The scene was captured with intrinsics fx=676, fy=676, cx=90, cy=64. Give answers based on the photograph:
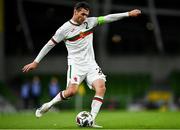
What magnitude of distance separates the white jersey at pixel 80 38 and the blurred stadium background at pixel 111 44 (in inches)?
1059

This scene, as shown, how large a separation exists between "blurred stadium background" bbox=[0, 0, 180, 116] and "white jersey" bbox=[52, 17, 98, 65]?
2690 centimetres

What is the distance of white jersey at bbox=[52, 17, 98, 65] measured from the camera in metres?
14.3

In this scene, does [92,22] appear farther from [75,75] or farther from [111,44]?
[111,44]

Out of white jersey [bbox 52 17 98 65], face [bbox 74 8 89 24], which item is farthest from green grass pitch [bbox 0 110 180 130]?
face [bbox 74 8 89 24]

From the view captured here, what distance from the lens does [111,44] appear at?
45312 mm

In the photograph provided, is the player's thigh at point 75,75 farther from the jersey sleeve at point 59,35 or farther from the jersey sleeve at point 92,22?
the jersey sleeve at point 92,22

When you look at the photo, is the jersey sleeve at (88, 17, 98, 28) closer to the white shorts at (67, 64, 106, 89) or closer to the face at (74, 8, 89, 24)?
the face at (74, 8, 89, 24)

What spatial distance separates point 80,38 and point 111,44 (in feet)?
102

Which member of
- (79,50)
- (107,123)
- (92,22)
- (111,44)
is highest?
(111,44)

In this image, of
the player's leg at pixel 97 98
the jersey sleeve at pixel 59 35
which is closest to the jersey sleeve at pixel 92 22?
the jersey sleeve at pixel 59 35

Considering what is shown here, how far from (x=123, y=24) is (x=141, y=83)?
4.68 metres

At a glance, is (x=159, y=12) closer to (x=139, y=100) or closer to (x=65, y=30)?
(x=139, y=100)

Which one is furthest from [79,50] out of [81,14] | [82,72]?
[81,14]

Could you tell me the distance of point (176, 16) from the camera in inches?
1762
